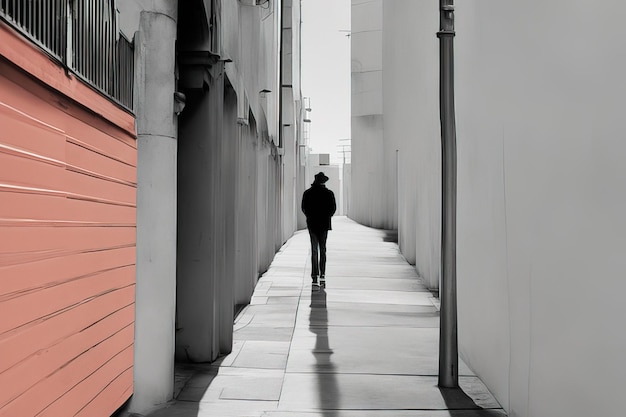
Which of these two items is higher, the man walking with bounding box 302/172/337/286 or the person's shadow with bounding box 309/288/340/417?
the man walking with bounding box 302/172/337/286

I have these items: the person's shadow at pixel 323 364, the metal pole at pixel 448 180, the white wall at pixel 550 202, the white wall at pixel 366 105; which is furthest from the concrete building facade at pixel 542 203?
the white wall at pixel 366 105

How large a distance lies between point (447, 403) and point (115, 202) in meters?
3.16

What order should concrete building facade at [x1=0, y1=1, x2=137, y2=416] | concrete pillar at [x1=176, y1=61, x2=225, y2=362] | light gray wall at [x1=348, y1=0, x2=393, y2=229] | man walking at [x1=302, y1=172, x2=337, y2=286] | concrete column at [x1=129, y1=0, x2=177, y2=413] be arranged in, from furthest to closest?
light gray wall at [x1=348, y1=0, x2=393, y2=229]
man walking at [x1=302, y1=172, x2=337, y2=286]
concrete pillar at [x1=176, y1=61, x2=225, y2=362]
concrete column at [x1=129, y1=0, x2=177, y2=413]
concrete building facade at [x1=0, y1=1, x2=137, y2=416]

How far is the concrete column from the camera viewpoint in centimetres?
600

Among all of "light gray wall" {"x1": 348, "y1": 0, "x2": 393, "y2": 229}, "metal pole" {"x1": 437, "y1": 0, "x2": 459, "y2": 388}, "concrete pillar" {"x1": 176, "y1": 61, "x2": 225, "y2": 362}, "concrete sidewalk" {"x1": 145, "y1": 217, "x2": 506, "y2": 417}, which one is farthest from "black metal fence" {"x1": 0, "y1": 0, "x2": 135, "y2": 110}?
"light gray wall" {"x1": 348, "y1": 0, "x2": 393, "y2": 229}

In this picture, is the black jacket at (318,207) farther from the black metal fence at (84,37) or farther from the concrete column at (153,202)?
the black metal fence at (84,37)

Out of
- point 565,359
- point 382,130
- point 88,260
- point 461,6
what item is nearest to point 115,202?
point 88,260

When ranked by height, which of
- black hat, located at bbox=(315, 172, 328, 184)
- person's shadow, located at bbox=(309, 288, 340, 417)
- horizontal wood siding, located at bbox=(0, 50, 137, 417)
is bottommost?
person's shadow, located at bbox=(309, 288, 340, 417)

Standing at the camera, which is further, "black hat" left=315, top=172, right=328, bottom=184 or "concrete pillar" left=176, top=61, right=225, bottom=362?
"black hat" left=315, top=172, right=328, bottom=184

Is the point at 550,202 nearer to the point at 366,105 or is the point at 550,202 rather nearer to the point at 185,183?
the point at 185,183

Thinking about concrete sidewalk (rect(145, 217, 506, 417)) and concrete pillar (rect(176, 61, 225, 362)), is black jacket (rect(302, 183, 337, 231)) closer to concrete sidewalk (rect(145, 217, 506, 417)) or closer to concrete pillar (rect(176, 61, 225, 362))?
concrete sidewalk (rect(145, 217, 506, 417))

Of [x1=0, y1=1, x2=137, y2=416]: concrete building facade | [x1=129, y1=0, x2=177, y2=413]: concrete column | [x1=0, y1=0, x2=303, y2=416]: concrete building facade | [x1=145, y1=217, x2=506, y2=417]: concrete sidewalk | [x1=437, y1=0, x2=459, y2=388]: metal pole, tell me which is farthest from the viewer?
[x1=437, y1=0, x2=459, y2=388]: metal pole

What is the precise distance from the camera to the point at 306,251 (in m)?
24.4

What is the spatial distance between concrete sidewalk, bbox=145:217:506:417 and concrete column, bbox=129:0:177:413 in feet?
1.09
